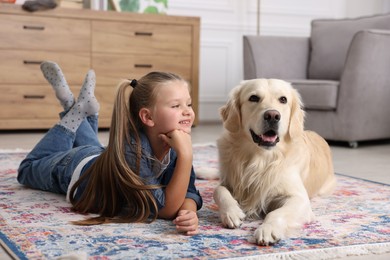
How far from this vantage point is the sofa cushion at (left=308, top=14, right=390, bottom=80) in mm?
5012

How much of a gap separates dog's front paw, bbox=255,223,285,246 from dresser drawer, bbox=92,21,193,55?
3.70m

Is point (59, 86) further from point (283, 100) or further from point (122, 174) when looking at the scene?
point (283, 100)

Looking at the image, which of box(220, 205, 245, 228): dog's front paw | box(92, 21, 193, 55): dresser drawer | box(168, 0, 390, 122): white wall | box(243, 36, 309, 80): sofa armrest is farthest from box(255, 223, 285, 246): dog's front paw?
box(168, 0, 390, 122): white wall

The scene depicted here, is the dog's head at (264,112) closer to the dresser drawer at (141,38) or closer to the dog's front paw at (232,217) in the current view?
the dog's front paw at (232,217)

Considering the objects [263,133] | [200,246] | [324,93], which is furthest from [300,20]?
[200,246]

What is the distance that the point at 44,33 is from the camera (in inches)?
195

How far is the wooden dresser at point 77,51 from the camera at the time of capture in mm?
4891

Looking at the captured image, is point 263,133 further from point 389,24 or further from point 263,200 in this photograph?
point 389,24

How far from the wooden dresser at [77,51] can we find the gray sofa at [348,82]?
0.86m

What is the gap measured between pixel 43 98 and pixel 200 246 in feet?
11.8

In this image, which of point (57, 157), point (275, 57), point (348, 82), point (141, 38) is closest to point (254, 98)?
point (57, 157)

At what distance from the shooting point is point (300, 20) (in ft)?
21.7

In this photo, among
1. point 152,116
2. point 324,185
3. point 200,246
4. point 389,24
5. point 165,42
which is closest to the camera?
point 200,246

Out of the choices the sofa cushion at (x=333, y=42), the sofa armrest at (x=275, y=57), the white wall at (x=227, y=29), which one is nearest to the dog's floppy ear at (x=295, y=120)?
the sofa armrest at (x=275, y=57)
